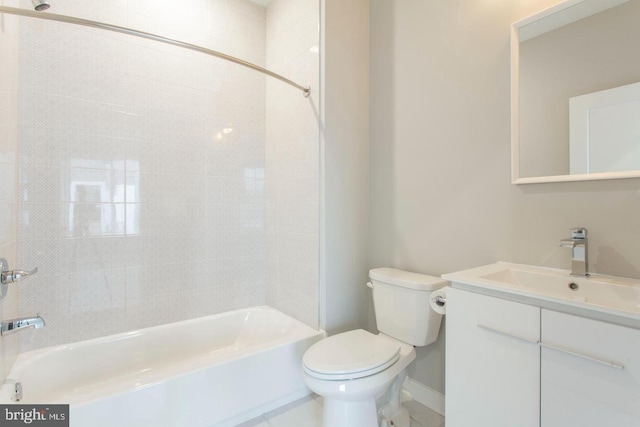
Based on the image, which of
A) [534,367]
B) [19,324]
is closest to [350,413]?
[534,367]

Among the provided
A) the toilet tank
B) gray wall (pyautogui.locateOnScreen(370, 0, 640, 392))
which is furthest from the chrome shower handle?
gray wall (pyautogui.locateOnScreen(370, 0, 640, 392))

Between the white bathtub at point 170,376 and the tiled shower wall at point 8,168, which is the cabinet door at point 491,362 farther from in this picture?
the tiled shower wall at point 8,168

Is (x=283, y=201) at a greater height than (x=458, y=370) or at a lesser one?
greater

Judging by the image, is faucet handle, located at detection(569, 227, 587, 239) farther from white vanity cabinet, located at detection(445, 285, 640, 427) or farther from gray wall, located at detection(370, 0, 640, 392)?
white vanity cabinet, located at detection(445, 285, 640, 427)

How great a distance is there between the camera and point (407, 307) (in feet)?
5.02

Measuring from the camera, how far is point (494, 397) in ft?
3.28

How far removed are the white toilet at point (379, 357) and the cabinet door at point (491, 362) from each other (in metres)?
Answer: 0.31

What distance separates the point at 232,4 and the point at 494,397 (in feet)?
9.34

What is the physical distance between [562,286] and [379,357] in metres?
0.78

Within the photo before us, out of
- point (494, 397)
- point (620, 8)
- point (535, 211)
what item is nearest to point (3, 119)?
point (494, 397)

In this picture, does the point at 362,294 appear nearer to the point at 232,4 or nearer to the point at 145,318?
the point at 145,318

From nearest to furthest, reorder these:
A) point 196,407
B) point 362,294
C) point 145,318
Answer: point 196,407
point 145,318
point 362,294

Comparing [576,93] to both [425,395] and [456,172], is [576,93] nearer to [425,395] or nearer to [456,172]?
[456,172]

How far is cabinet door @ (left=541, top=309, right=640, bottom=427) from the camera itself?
2.43 feet
